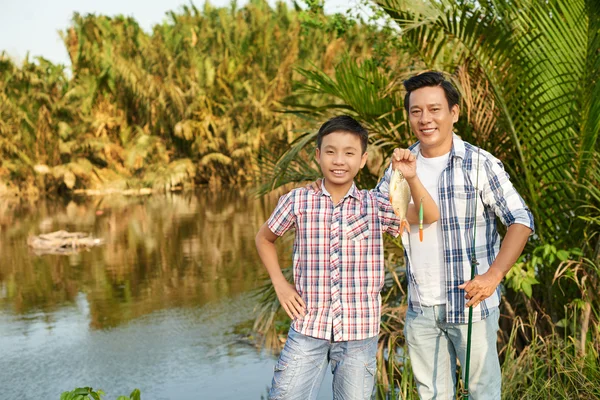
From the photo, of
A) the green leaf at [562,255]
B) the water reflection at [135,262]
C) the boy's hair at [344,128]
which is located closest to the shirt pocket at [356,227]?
the boy's hair at [344,128]

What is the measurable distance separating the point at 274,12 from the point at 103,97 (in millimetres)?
9526

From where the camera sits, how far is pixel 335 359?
9.24 feet

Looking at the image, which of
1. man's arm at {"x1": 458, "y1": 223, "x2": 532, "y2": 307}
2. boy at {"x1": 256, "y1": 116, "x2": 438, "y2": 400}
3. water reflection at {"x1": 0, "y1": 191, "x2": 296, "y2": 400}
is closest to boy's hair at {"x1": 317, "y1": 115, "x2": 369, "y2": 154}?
boy at {"x1": 256, "y1": 116, "x2": 438, "y2": 400}

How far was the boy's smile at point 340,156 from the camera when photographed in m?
2.82

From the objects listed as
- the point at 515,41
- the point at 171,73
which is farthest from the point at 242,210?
the point at 515,41

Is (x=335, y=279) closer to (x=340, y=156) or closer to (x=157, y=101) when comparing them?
(x=340, y=156)

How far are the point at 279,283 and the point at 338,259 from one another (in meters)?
0.25

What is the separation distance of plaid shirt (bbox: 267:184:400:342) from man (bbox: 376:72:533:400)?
0.15 metres

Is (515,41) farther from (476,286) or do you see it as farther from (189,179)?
(189,179)

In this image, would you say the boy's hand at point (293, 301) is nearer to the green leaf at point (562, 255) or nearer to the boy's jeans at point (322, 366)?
the boy's jeans at point (322, 366)

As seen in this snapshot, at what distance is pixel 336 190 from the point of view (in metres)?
2.88

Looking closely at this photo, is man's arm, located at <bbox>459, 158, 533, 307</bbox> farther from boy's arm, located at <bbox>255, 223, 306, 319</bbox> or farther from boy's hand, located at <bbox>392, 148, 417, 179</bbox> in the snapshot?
boy's arm, located at <bbox>255, 223, 306, 319</bbox>

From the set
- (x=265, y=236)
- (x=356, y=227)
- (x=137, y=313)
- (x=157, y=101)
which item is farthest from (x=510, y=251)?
(x=157, y=101)

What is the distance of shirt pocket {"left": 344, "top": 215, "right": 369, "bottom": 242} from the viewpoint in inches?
110
